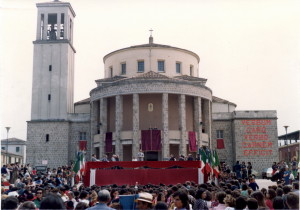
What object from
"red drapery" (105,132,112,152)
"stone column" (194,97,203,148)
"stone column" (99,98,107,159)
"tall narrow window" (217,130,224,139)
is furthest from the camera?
"tall narrow window" (217,130,224,139)

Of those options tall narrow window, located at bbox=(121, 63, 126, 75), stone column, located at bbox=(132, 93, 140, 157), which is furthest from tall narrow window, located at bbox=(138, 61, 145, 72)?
stone column, located at bbox=(132, 93, 140, 157)

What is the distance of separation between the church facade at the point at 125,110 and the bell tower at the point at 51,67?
121 millimetres

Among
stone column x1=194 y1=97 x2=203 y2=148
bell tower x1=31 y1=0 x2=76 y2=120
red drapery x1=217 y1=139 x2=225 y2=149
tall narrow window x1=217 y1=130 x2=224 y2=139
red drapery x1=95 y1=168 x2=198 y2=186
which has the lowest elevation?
red drapery x1=95 y1=168 x2=198 y2=186

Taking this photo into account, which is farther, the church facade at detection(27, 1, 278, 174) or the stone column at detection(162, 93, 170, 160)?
the church facade at detection(27, 1, 278, 174)

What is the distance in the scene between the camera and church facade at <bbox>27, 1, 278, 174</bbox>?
41.3 m

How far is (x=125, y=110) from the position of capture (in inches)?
1690

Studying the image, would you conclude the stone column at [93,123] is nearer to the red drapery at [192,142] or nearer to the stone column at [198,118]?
the red drapery at [192,142]

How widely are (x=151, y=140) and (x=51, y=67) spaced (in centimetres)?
1724

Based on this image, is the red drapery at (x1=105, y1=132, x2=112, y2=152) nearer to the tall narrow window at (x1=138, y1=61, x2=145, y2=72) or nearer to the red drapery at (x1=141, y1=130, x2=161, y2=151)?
the red drapery at (x1=141, y1=130, x2=161, y2=151)

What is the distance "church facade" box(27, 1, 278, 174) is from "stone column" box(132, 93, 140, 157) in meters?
0.62

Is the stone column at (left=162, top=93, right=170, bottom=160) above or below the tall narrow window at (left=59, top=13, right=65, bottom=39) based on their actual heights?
below

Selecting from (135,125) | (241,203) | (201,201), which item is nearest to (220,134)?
(135,125)

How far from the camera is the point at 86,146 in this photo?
152ft

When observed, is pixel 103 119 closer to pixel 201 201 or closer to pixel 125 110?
pixel 125 110
